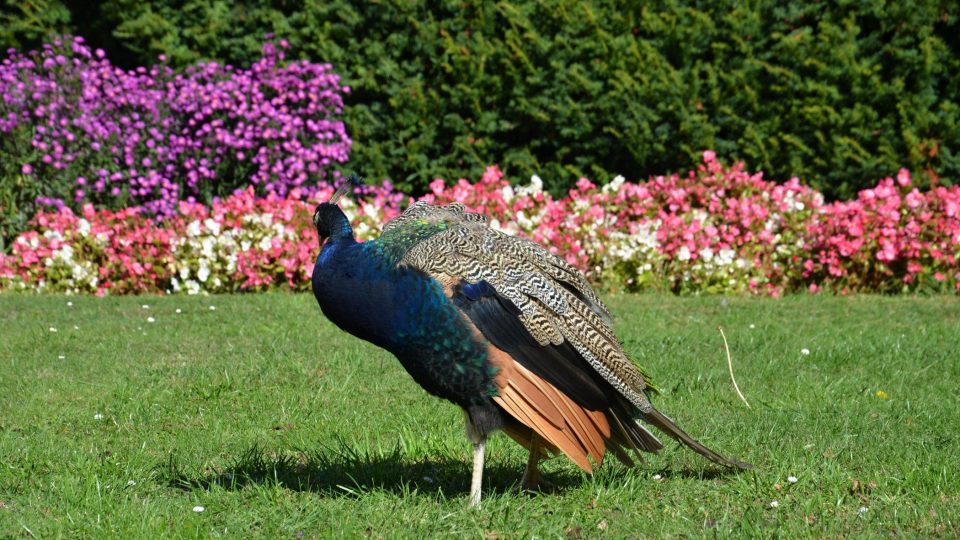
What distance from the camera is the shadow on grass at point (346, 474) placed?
4.27 meters

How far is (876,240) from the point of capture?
8.05m

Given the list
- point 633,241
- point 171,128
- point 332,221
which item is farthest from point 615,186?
point 332,221

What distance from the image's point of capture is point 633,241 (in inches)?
322

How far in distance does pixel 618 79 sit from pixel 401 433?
16.8ft

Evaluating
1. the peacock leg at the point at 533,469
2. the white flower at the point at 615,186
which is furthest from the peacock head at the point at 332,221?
the white flower at the point at 615,186

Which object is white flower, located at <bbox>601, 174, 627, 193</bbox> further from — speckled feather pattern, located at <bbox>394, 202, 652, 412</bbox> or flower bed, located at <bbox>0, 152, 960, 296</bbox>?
speckled feather pattern, located at <bbox>394, 202, 652, 412</bbox>

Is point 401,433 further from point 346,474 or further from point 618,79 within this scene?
point 618,79

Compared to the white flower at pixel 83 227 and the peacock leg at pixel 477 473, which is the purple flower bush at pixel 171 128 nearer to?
the white flower at pixel 83 227

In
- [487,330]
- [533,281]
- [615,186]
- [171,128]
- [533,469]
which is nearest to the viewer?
[487,330]

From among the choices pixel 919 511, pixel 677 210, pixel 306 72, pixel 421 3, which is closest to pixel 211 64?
pixel 306 72

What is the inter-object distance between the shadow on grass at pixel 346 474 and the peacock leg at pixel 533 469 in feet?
0.17

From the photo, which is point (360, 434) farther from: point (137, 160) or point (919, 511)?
point (137, 160)

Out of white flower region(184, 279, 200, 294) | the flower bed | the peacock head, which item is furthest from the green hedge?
the peacock head

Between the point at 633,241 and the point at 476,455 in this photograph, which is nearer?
the point at 476,455
